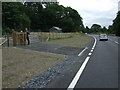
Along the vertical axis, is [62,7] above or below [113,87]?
above

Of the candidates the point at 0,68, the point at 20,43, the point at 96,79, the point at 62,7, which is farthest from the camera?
the point at 62,7

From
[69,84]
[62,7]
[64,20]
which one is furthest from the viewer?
[62,7]

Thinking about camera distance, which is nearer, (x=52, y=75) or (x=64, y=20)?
(x=52, y=75)

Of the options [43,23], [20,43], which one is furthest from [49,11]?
[20,43]

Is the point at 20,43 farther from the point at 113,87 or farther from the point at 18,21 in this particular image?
the point at 18,21

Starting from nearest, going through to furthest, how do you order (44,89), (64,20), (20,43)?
(44,89), (20,43), (64,20)

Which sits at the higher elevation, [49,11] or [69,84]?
[49,11]

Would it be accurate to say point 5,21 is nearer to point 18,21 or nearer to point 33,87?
point 18,21

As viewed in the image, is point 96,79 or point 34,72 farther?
point 34,72

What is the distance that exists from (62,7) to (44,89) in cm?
12686

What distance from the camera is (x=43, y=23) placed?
121438mm

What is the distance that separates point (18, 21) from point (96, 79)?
223ft

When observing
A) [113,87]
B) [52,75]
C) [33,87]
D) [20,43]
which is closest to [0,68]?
[52,75]

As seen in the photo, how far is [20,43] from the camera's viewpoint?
23.2 metres
